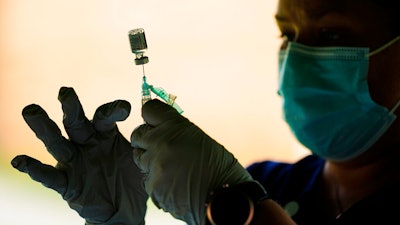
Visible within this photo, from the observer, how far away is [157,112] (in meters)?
1.13

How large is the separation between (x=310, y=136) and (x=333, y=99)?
0.10 metres

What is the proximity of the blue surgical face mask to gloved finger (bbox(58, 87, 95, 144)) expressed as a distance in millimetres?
477

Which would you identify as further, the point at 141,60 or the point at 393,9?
the point at 141,60

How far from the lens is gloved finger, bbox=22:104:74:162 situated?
3.84 feet

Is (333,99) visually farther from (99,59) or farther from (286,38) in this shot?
(99,59)

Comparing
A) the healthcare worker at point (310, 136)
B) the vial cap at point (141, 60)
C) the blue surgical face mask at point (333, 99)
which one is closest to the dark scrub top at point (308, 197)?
the healthcare worker at point (310, 136)

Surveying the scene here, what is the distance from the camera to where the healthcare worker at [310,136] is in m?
1.03

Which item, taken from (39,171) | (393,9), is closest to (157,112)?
(39,171)

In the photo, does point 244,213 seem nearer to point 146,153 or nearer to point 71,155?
point 146,153

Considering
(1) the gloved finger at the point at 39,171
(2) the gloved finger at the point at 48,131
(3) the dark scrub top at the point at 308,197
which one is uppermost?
(2) the gloved finger at the point at 48,131

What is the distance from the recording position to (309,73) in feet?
3.57

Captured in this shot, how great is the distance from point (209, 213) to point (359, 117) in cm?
38

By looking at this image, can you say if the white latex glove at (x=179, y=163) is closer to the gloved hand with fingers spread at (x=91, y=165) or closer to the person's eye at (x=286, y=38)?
the gloved hand with fingers spread at (x=91, y=165)

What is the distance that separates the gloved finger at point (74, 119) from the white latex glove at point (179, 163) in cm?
14
